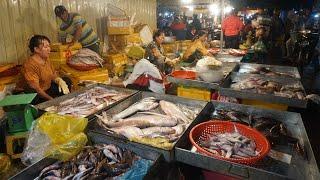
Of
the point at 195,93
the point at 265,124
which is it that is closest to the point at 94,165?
the point at 265,124

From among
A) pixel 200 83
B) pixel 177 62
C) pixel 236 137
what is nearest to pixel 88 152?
pixel 236 137

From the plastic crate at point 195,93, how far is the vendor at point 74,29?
421 centimetres

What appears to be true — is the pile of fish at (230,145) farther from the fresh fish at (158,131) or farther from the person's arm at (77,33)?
the person's arm at (77,33)

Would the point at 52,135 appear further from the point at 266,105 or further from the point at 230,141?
A: the point at 266,105

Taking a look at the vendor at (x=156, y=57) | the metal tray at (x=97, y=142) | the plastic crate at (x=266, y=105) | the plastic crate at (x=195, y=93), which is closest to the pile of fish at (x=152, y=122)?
the metal tray at (x=97, y=142)

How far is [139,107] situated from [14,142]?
2.21 m

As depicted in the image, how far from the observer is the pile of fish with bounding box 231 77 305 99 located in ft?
14.0

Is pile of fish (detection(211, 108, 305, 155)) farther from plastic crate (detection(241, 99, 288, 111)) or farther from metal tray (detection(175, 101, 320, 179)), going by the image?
plastic crate (detection(241, 99, 288, 111))

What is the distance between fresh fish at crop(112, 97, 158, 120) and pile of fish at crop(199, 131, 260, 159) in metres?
1.20

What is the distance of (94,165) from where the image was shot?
254cm

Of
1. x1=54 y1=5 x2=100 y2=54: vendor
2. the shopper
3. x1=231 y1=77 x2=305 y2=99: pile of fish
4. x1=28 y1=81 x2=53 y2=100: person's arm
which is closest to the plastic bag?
x1=28 y1=81 x2=53 y2=100: person's arm

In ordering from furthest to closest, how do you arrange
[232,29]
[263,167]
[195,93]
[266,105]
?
[232,29] < [195,93] < [266,105] < [263,167]

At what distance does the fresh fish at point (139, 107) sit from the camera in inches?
141

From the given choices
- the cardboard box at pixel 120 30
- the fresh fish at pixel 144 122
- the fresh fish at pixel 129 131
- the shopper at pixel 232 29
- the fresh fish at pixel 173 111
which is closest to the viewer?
the fresh fish at pixel 129 131
